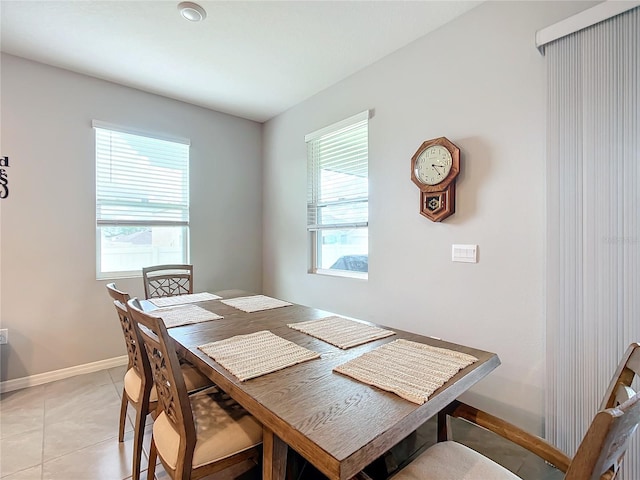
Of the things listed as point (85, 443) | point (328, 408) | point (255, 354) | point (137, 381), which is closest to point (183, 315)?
point (137, 381)

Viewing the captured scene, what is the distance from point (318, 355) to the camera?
1312 mm

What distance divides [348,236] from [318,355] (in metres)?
1.81

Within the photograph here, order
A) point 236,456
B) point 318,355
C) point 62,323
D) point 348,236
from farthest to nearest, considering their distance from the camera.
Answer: point 348,236 < point 62,323 < point 318,355 < point 236,456

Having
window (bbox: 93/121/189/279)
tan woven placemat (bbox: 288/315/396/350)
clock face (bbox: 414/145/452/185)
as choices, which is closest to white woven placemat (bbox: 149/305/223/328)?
tan woven placemat (bbox: 288/315/396/350)

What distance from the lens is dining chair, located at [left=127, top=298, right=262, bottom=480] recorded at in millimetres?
1110

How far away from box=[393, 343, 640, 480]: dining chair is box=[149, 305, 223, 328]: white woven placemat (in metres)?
1.28

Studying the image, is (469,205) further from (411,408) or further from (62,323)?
(62,323)

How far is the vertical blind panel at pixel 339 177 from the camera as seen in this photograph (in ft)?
9.30

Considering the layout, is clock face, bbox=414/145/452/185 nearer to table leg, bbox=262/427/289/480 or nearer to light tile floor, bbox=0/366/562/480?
light tile floor, bbox=0/366/562/480

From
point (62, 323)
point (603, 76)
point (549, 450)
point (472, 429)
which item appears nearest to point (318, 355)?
point (549, 450)

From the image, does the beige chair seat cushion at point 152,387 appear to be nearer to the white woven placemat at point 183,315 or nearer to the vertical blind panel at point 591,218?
the white woven placemat at point 183,315

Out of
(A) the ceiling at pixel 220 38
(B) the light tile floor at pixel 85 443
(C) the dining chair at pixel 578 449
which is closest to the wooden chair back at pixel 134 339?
(B) the light tile floor at pixel 85 443

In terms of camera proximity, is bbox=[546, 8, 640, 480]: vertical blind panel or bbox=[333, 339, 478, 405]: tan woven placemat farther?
bbox=[546, 8, 640, 480]: vertical blind panel

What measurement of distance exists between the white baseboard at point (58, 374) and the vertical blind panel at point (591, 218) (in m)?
3.41
